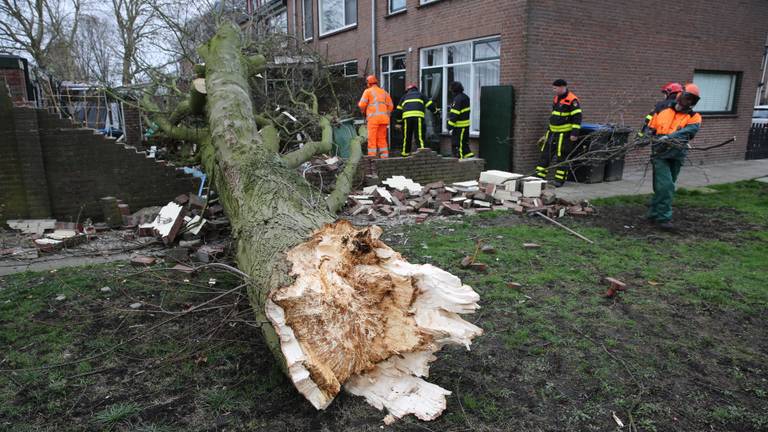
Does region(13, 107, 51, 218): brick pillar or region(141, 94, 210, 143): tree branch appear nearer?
region(13, 107, 51, 218): brick pillar

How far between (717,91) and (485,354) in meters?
14.3

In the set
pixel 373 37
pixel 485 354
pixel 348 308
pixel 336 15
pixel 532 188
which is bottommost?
pixel 485 354

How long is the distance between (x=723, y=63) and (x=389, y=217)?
38.2ft

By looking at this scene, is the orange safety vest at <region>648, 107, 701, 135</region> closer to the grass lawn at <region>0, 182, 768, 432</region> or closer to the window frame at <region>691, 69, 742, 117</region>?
the grass lawn at <region>0, 182, 768, 432</region>

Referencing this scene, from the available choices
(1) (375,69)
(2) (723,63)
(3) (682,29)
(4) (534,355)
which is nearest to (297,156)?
(4) (534,355)

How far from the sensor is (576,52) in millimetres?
10930

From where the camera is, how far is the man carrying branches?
6.81 m

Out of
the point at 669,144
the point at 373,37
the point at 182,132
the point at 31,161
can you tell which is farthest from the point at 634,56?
the point at 31,161

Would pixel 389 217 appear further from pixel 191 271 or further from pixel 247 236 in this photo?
pixel 247 236

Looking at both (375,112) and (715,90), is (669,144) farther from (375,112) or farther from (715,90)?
(715,90)

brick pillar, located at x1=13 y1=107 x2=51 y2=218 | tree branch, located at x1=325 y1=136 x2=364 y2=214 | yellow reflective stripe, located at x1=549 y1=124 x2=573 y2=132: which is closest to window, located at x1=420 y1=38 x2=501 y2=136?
yellow reflective stripe, located at x1=549 y1=124 x2=573 y2=132

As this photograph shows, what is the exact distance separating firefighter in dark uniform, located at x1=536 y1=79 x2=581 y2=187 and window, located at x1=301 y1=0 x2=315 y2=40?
1201 centimetres

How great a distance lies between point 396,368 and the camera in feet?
9.53

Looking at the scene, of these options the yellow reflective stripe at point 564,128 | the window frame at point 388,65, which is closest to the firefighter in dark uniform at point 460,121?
the yellow reflective stripe at point 564,128
